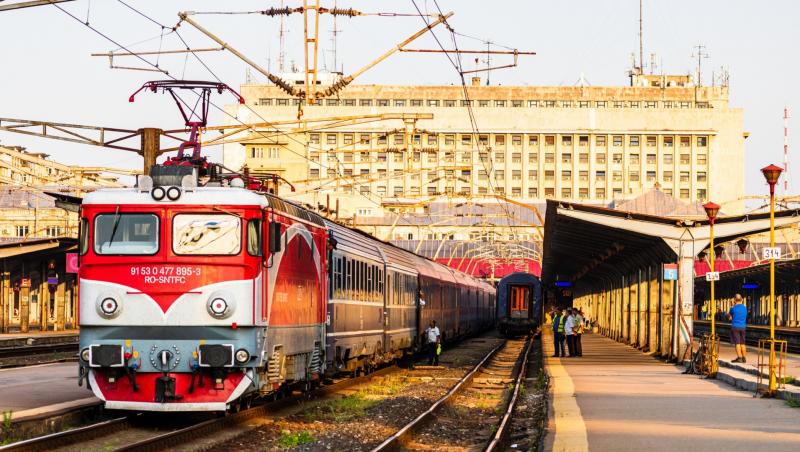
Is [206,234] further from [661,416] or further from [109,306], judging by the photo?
[661,416]

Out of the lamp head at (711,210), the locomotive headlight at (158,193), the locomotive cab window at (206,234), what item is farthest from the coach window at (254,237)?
the lamp head at (711,210)

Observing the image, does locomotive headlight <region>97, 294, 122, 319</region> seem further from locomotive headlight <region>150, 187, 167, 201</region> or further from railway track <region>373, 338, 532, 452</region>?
railway track <region>373, 338, 532, 452</region>

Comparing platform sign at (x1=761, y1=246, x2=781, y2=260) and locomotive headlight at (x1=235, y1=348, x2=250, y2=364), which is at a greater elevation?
platform sign at (x1=761, y1=246, x2=781, y2=260)

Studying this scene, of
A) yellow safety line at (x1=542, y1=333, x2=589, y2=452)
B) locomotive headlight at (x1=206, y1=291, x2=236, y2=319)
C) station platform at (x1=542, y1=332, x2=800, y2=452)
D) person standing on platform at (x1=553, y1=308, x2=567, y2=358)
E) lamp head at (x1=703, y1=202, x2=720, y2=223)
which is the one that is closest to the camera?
yellow safety line at (x1=542, y1=333, x2=589, y2=452)

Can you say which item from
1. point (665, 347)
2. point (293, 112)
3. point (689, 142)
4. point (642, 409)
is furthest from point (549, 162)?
point (642, 409)

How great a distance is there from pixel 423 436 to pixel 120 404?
14.0 ft

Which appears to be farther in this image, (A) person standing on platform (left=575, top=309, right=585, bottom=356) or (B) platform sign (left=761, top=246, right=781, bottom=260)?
(A) person standing on platform (left=575, top=309, right=585, bottom=356)

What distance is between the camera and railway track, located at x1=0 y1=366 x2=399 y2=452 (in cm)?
1420

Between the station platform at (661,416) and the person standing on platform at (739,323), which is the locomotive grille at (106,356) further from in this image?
the person standing on platform at (739,323)

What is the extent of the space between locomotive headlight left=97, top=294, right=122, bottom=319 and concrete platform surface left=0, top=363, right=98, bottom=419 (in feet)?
5.48

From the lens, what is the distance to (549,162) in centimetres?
16788

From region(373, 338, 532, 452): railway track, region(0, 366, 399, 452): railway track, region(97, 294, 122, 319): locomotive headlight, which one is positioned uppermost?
region(97, 294, 122, 319): locomotive headlight

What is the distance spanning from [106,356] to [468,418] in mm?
6956

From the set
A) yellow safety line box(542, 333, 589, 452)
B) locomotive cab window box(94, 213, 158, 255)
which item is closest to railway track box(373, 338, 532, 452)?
yellow safety line box(542, 333, 589, 452)
